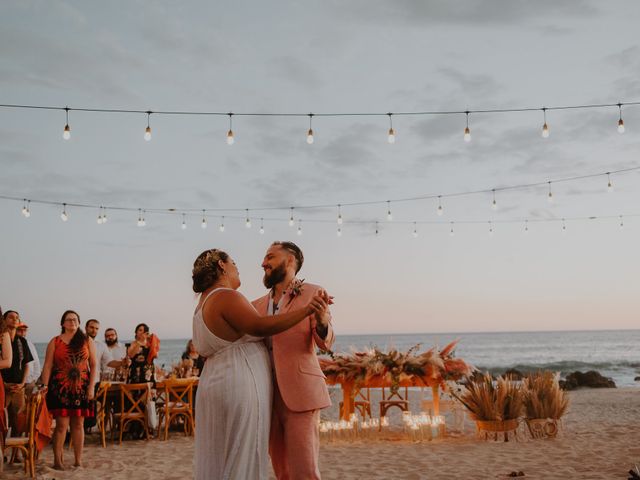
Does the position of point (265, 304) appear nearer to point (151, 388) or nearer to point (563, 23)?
point (151, 388)

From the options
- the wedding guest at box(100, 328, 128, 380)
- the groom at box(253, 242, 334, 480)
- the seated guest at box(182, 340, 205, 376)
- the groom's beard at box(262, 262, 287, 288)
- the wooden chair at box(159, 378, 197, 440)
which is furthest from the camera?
the seated guest at box(182, 340, 205, 376)

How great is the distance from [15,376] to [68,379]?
45.9 inches

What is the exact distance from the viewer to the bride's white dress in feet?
9.30

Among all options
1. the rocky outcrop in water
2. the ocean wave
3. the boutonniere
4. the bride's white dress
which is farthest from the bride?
the ocean wave

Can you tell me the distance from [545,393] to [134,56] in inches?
313

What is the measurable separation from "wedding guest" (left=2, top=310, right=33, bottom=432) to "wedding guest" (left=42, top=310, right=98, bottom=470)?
2.74 feet

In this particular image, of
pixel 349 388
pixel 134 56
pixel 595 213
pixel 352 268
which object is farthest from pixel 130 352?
pixel 352 268

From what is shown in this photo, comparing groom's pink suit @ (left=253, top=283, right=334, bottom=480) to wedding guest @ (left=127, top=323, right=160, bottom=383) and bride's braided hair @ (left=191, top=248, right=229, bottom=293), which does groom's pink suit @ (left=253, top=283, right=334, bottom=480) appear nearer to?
bride's braided hair @ (left=191, top=248, right=229, bottom=293)

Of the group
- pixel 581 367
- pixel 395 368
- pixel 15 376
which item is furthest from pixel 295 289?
pixel 581 367

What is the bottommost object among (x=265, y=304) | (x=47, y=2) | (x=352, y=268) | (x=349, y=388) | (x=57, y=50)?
(x=349, y=388)

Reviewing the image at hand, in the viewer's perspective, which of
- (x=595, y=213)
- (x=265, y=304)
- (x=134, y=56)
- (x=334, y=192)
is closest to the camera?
(x=265, y=304)

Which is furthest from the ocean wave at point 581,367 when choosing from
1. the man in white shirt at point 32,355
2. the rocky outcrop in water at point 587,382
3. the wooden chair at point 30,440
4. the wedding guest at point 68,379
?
the wooden chair at point 30,440

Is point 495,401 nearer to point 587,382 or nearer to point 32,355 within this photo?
point 32,355

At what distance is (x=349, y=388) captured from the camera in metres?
7.82
